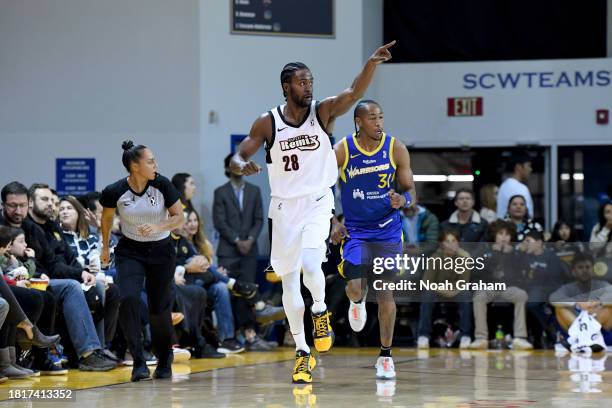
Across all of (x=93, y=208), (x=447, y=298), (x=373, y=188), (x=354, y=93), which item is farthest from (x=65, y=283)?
(x=447, y=298)

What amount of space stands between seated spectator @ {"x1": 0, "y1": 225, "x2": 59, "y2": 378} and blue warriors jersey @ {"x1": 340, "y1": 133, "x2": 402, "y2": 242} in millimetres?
2645

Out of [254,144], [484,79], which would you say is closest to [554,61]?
[484,79]

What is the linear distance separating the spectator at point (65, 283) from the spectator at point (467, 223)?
506 centimetres

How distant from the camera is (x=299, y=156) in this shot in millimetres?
7934

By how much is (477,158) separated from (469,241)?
2759 millimetres

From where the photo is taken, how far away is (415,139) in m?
15.6

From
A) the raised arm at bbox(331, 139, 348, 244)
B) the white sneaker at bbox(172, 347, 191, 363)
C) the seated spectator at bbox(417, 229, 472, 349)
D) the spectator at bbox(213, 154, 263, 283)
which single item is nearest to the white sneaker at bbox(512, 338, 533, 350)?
the seated spectator at bbox(417, 229, 472, 349)

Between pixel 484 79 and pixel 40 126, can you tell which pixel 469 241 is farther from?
pixel 40 126

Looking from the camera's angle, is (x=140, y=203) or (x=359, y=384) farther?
(x=140, y=203)

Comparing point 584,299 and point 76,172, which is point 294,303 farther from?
point 76,172

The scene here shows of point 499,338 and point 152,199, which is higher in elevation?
point 152,199

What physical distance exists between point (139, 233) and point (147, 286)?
1.73ft

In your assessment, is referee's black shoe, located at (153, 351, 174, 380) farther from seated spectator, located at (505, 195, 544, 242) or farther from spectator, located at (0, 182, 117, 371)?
seated spectator, located at (505, 195, 544, 242)

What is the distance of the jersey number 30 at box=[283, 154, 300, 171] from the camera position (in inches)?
313
